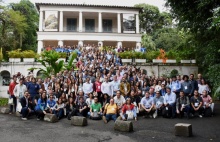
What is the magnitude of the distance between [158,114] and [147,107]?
2.67 feet

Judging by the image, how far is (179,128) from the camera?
826cm

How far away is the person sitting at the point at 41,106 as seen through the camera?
1134cm

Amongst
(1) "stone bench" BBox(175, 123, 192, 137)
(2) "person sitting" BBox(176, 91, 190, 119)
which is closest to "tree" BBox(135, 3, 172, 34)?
(2) "person sitting" BBox(176, 91, 190, 119)

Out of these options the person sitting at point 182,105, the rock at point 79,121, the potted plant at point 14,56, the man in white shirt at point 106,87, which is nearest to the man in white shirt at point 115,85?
the man in white shirt at point 106,87

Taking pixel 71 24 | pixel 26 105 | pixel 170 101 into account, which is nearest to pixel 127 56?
pixel 170 101

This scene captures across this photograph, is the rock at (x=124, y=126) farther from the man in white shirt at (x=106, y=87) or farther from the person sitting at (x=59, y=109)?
the person sitting at (x=59, y=109)

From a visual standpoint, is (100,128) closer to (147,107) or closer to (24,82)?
(147,107)

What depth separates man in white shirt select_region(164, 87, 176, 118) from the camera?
37.0ft

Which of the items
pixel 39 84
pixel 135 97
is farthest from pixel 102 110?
pixel 39 84

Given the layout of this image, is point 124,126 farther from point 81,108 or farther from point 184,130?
point 81,108

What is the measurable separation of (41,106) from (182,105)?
647 cm

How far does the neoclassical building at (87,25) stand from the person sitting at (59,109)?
21.5 metres

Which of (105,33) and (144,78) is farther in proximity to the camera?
(105,33)

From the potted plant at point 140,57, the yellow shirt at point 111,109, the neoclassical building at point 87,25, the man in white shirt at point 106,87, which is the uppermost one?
the neoclassical building at point 87,25
